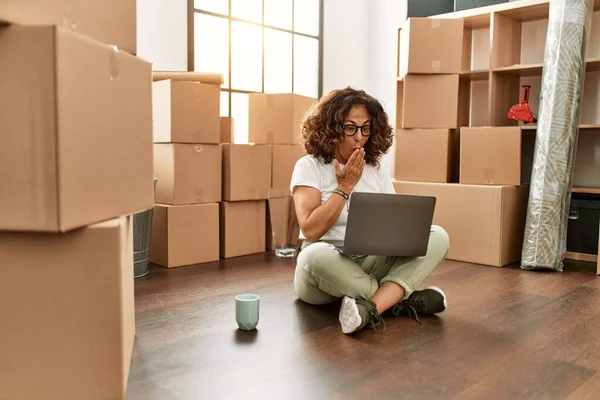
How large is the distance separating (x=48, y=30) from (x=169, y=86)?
172 cm

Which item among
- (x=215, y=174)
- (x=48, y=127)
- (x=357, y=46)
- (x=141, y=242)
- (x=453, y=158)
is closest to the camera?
(x=48, y=127)

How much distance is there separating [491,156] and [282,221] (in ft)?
3.75

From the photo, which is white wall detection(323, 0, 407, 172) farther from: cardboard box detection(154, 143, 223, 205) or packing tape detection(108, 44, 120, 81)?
packing tape detection(108, 44, 120, 81)

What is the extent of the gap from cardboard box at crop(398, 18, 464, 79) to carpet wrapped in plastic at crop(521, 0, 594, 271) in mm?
462

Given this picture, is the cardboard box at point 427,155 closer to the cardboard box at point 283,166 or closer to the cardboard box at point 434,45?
the cardboard box at point 434,45

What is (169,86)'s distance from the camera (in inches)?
109

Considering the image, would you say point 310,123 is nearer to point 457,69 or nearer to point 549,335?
point 549,335

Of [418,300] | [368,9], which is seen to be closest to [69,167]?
[418,300]

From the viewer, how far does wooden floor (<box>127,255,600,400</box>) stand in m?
1.40

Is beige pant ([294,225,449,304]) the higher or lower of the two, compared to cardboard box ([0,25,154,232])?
lower

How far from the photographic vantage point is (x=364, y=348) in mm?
1689

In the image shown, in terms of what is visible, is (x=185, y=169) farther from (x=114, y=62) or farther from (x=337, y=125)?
(x=114, y=62)

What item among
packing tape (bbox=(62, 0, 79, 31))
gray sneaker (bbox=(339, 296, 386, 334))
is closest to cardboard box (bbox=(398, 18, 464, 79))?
gray sneaker (bbox=(339, 296, 386, 334))

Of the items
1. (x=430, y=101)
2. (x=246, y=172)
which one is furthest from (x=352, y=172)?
(x=430, y=101)
